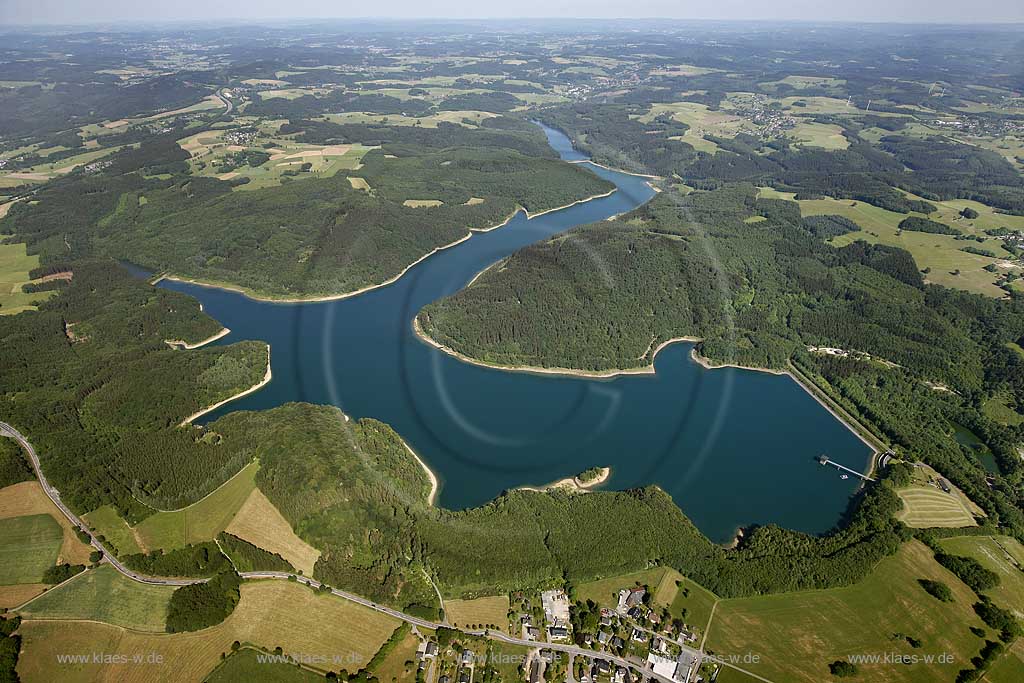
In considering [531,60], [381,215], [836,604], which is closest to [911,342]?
[836,604]

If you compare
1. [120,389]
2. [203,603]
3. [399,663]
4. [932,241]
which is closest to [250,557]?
[203,603]

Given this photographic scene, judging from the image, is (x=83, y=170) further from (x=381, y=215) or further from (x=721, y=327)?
(x=721, y=327)

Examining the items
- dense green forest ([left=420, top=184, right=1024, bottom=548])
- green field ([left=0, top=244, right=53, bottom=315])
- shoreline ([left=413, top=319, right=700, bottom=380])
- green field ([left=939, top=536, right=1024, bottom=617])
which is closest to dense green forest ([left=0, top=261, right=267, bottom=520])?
green field ([left=0, top=244, right=53, bottom=315])

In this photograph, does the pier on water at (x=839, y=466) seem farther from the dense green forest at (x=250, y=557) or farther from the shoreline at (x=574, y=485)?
the dense green forest at (x=250, y=557)

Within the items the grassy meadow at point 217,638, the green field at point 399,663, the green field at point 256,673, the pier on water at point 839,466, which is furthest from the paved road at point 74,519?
the pier on water at point 839,466

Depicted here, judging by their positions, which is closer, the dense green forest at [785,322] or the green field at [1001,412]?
the green field at [1001,412]

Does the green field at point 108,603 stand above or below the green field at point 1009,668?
below
